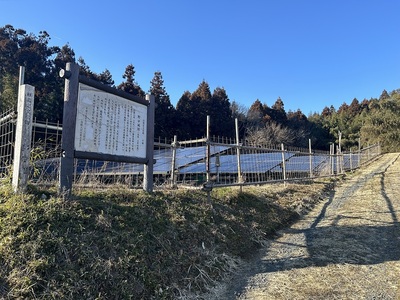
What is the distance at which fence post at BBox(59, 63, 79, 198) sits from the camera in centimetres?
372

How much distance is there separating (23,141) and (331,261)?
4.27 m

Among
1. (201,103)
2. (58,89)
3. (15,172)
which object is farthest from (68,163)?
(201,103)

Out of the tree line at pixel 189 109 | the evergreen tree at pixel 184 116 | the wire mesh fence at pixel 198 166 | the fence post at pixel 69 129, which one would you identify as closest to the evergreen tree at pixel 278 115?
the tree line at pixel 189 109

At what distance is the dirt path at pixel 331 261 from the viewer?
11.3 feet

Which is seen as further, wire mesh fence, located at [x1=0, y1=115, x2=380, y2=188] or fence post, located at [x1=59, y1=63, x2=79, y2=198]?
wire mesh fence, located at [x1=0, y1=115, x2=380, y2=188]

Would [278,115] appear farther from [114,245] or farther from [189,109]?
[114,245]

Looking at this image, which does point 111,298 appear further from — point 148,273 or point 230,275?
point 230,275

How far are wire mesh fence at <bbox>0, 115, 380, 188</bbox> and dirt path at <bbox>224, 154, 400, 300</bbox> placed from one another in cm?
167

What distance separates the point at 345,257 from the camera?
14.7 ft

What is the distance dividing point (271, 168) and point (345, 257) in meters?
6.25

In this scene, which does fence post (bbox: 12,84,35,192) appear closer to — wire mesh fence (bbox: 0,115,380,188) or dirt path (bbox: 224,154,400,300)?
wire mesh fence (bbox: 0,115,380,188)

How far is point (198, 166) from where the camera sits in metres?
9.70

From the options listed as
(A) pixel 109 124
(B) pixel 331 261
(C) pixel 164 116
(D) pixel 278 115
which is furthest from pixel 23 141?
(D) pixel 278 115

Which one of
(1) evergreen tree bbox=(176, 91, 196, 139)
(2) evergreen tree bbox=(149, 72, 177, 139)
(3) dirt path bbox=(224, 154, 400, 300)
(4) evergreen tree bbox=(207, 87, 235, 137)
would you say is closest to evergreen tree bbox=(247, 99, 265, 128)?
(4) evergreen tree bbox=(207, 87, 235, 137)
